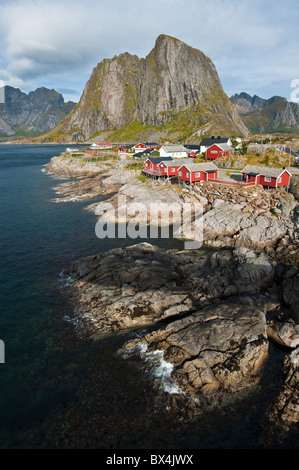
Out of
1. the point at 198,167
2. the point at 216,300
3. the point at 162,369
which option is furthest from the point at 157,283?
the point at 198,167

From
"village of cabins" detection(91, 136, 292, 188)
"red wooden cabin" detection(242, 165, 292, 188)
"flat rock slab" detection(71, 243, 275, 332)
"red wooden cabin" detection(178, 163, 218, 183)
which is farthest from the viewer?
"red wooden cabin" detection(178, 163, 218, 183)

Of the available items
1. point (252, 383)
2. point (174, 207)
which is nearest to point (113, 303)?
point (252, 383)

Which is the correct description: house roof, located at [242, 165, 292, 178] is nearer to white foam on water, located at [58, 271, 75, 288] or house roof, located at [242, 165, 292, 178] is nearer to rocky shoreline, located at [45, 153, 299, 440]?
rocky shoreline, located at [45, 153, 299, 440]

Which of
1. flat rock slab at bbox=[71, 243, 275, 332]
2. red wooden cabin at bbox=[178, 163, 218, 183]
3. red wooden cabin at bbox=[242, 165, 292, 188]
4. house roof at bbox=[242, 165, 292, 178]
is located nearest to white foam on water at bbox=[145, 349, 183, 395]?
flat rock slab at bbox=[71, 243, 275, 332]

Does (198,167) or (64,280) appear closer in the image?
(64,280)

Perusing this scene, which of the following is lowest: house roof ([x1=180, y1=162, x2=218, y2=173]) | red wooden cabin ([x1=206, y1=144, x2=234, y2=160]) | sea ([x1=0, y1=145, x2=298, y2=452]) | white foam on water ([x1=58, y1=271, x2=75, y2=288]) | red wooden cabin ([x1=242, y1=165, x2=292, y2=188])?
sea ([x1=0, y1=145, x2=298, y2=452])

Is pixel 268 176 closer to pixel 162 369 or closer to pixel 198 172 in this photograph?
pixel 198 172

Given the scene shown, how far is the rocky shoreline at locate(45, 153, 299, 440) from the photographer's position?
20.5 m

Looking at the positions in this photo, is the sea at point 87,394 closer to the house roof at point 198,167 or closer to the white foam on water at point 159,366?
the white foam on water at point 159,366

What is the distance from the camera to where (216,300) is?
93.9 ft

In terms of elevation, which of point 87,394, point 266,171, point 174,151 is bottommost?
point 87,394

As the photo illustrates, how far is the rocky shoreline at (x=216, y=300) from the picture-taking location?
20.5 meters

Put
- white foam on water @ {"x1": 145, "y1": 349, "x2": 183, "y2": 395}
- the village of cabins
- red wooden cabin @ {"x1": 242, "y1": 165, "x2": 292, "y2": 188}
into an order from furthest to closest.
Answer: the village of cabins
red wooden cabin @ {"x1": 242, "y1": 165, "x2": 292, "y2": 188}
white foam on water @ {"x1": 145, "y1": 349, "x2": 183, "y2": 395}

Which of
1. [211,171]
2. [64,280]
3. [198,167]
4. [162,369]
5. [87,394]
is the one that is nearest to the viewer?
[87,394]
